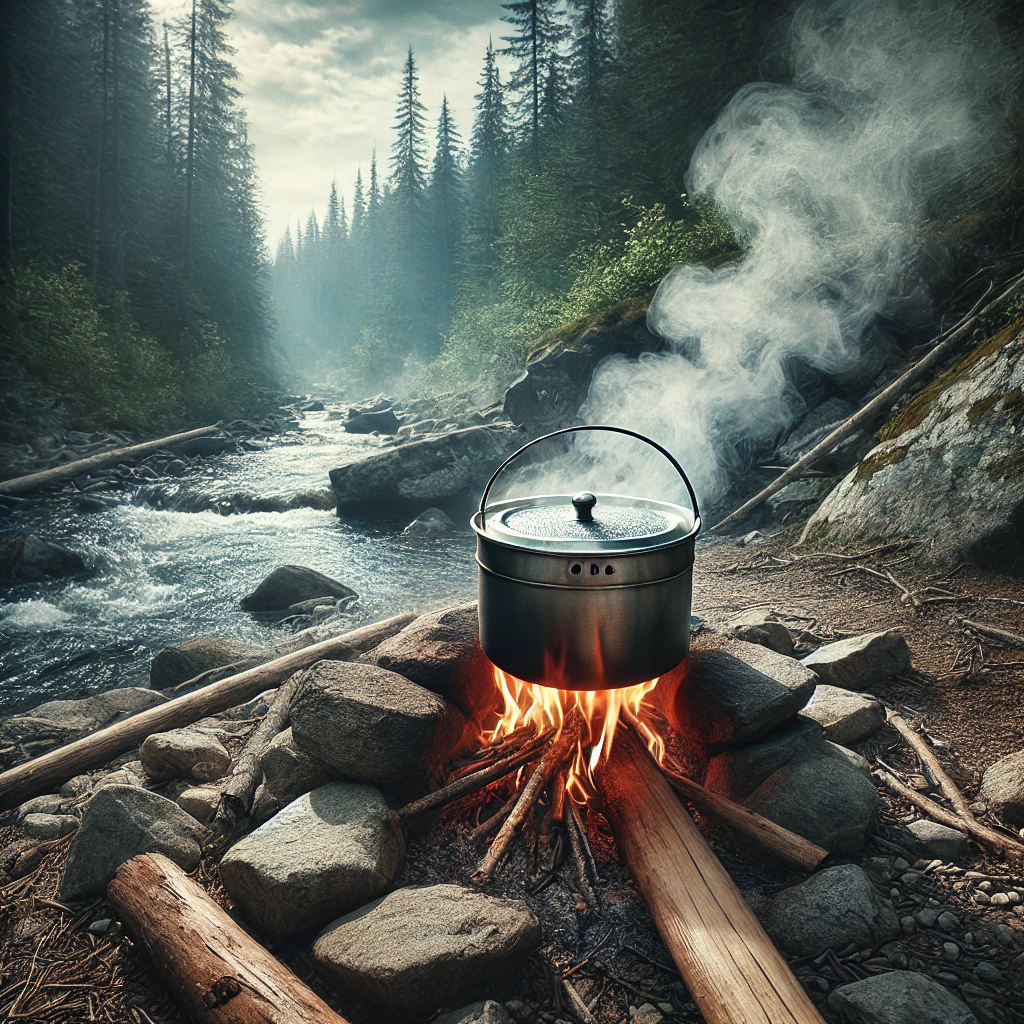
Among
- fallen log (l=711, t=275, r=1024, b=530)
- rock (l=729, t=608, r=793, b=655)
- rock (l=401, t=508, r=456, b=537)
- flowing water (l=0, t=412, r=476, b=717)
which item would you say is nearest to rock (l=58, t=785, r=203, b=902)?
rock (l=729, t=608, r=793, b=655)

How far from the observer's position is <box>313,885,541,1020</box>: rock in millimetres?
2178

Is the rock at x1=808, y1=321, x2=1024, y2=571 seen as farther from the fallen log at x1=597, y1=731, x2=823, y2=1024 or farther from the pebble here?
the fallen log at x1=597, y1=731, x2=823, y2=1024

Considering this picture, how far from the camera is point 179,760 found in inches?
151

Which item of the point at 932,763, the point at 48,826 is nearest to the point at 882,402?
the point at 932,763

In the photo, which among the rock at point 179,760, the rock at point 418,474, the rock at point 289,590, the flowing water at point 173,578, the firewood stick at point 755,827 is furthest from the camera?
the rock at point 418,474

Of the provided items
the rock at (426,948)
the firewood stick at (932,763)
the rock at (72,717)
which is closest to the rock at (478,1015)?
the rock at (426,948)

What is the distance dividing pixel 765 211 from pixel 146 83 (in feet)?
120

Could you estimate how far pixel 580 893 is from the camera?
2.73 m

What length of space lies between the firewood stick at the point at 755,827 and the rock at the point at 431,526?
926 centimetres

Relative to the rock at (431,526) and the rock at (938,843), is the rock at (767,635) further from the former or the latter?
the rock at (431,526)

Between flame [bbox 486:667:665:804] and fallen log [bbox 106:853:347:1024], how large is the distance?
152 cm

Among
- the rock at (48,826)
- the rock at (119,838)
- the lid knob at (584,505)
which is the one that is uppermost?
the lid knob at (584,505)

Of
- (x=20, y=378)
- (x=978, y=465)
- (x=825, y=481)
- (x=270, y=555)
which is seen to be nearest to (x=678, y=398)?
(x=825, y=481)

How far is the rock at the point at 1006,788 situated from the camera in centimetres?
288
